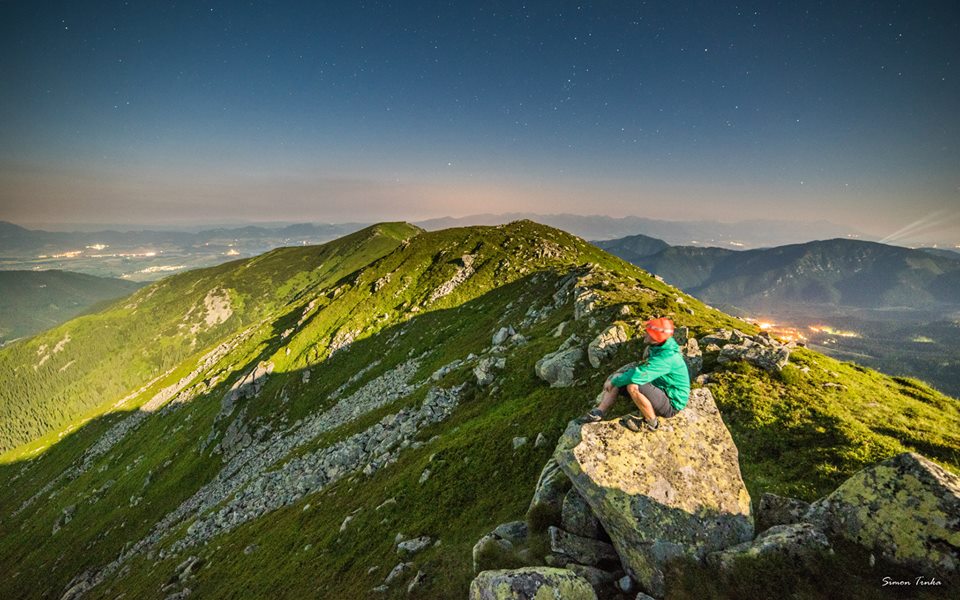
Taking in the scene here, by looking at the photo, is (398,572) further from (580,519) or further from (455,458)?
(580,519)

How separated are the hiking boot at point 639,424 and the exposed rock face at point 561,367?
18048 millimetres

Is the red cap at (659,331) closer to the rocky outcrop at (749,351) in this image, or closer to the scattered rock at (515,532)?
the scattered rock at (515,532)

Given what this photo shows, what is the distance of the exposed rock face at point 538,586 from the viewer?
37.2 feet

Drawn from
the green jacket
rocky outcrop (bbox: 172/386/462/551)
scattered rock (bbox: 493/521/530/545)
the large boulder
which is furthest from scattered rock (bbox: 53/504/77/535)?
the green jacket

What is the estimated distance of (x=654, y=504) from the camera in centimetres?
1218

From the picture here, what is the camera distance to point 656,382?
14.3 m

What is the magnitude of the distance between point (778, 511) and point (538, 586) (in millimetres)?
8579

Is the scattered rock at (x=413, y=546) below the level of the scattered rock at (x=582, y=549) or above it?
below

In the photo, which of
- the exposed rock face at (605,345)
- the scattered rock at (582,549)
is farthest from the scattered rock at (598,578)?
the exposed rock face at (605,345)

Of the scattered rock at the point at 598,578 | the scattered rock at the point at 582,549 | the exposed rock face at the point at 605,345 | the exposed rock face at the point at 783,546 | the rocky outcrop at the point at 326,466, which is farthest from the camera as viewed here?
the rocky outcrop at the point at 326,466

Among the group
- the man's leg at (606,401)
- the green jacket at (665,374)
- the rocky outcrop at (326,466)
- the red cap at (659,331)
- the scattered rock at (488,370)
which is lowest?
the rocky outcrop at (326,466)

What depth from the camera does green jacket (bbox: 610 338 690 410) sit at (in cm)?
1353

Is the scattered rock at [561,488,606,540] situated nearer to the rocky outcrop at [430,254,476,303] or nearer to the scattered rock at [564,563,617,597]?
the scattered rock at [564,563,617,597]

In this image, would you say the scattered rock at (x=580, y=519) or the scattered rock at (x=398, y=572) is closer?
the scattered rock at (x=580, y=519)
